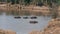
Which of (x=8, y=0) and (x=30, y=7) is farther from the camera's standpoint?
(x=8, y=0)

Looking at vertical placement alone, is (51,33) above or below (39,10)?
above

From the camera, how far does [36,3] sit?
111000mm

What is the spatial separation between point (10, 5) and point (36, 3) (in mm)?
11928

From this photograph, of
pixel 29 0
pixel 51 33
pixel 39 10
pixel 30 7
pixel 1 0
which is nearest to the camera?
pixel 51 33

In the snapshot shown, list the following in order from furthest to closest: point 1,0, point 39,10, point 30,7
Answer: point 1,0 → point 30,7 → point 39,10

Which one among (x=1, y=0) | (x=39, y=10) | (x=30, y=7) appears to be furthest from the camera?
(x=1, y=0)

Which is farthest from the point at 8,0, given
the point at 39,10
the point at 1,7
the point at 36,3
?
the point at 39,10

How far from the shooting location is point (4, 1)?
130m

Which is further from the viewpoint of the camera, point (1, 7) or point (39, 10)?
point (1, 7)

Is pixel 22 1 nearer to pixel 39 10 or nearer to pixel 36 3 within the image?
Result: pixel 36 3

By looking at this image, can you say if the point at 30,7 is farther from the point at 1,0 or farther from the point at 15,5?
the point at 1,0

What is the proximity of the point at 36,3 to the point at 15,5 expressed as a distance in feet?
31.4

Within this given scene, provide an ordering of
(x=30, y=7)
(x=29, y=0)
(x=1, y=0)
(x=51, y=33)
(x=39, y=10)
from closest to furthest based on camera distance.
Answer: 1. (x=51, y=33)
2. (x=39, y=10)
3. (x=30, y=7)
4. (x=29, y=0)
5. (x=1, y=0)

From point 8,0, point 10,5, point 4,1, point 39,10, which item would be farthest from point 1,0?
point 39,10
